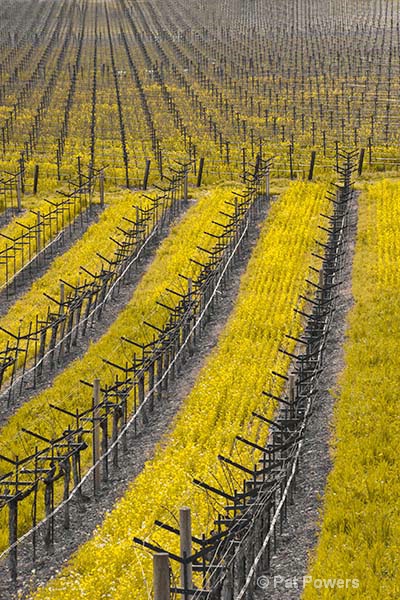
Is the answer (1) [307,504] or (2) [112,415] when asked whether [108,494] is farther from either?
(1) [307,504]

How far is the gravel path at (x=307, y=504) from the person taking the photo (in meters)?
14.3

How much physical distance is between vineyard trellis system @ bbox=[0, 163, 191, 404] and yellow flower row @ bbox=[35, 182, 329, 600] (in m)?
3.63

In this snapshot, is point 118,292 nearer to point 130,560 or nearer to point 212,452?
point 212,452

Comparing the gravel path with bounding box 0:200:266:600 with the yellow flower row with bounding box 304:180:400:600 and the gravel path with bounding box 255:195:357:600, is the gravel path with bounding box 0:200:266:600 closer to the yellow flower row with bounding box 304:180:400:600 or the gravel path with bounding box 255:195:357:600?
the gravel path with bounding box 255:195:357:600

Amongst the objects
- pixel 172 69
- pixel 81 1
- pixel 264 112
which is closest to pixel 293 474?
pixel 264 112

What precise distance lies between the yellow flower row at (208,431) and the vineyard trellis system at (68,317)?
3.63 m

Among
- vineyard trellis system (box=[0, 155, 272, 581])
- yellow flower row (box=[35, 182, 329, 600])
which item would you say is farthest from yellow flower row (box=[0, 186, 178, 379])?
yellow flower row (box=[35, 182, 329, 600])

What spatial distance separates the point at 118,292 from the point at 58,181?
15553 millimetres

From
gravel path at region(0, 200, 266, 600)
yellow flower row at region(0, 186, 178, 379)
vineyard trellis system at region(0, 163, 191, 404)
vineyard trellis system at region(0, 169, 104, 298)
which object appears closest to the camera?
gravel path at region(0, 200, 266, 600)

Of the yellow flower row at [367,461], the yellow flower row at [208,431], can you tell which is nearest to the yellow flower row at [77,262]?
the yellow flower row at [208,431]

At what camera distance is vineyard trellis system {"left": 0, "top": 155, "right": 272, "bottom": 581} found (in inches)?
645

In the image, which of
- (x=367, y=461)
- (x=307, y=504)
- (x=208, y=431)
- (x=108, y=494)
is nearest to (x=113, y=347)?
(x=208, y=431)

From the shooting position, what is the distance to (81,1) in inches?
4252

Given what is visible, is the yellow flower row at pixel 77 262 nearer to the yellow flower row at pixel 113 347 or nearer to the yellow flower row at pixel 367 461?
the yellow flower row at pixel 113 347
